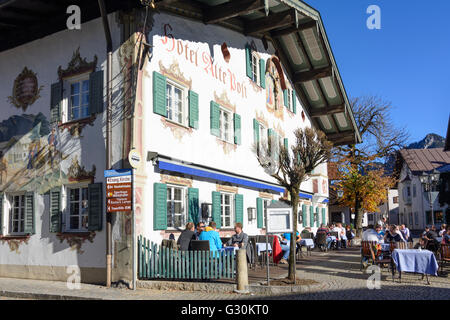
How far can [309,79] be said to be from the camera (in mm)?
21453

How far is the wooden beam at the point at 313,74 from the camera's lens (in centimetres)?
A: 2072

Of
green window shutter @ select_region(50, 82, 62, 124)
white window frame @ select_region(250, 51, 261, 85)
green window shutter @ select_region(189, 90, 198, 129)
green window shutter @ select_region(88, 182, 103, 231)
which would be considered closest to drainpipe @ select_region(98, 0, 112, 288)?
green window shutter @ select_region(88, 182, 103, 231)

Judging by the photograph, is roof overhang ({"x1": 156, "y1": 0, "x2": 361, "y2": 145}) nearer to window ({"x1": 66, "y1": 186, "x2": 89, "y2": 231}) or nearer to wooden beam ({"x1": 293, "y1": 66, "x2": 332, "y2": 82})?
wooden beam ({"x1": 293, "y1": 66, "x2": 332, "y2": 82})

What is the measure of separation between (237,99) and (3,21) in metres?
7.26

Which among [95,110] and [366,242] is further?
[366,242]

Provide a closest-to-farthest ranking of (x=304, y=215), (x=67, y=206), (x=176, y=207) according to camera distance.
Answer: (x=67, y=206) → (x=176, y=207) → (x=304, y=215)

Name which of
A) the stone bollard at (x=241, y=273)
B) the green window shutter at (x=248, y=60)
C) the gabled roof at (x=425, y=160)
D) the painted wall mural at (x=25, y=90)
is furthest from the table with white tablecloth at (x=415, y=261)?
the gabled roof at (x=425, y=160)

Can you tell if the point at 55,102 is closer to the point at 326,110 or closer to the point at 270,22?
the point at 270,22

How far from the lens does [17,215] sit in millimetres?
13109

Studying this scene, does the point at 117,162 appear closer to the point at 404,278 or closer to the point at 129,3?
the point at 129,3

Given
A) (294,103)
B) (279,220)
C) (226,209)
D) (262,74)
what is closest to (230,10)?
(262,74)

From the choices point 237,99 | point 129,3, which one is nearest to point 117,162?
point 129,3

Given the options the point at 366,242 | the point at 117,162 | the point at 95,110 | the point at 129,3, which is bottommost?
the point at 366,242

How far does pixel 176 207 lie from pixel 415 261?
5768mm
